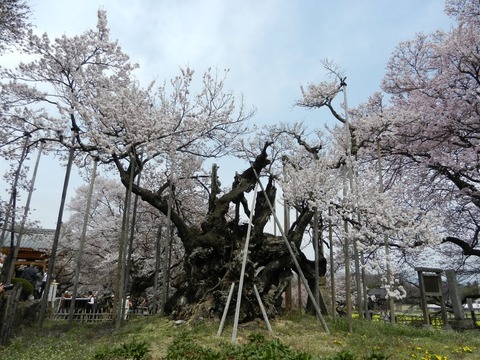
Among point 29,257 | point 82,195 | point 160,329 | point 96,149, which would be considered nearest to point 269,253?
point 160,329

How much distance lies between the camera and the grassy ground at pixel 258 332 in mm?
6914

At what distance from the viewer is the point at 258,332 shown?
27.0 ft

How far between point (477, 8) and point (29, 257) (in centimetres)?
2775

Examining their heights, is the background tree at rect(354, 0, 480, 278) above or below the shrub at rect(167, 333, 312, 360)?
above

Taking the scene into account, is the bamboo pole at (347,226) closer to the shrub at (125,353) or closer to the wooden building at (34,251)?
the shrub at (125,353)

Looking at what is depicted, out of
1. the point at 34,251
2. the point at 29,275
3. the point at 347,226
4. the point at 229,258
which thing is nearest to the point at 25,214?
the point at 29,275

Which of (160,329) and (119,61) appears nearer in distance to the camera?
(160,329)

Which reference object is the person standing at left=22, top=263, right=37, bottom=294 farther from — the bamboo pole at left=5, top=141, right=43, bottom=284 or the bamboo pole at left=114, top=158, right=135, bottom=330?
the bamboo pole at left=114, top=158, right=135, bottom=330

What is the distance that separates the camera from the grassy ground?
6.91 m

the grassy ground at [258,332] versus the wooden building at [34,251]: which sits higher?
the wooden building at [34,251]

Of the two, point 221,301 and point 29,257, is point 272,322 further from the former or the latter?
point 29,257

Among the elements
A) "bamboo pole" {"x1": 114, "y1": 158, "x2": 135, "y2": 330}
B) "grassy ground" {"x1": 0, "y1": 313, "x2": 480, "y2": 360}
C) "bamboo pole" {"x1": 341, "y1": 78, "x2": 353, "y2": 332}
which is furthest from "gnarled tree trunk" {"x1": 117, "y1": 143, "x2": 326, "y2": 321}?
"bamboo pole" {"x1": 341, "y1": 78, "x2": 353, "y2": 332}

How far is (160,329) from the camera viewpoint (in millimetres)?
8906

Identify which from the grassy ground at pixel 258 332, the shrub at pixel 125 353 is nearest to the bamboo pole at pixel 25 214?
the grassy ground at pixel 258 332
